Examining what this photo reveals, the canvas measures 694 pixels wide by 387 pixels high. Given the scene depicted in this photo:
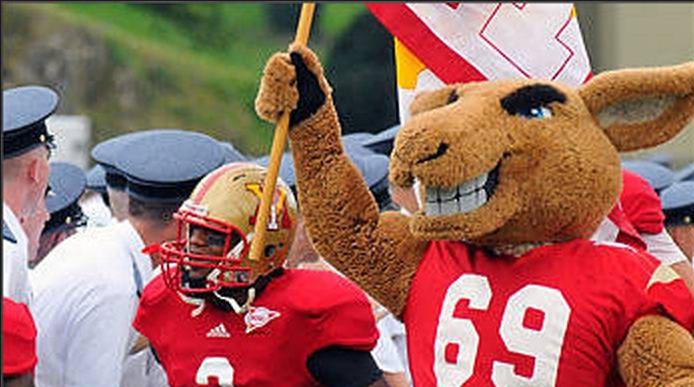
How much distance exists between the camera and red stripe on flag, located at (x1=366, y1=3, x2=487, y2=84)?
4.51m

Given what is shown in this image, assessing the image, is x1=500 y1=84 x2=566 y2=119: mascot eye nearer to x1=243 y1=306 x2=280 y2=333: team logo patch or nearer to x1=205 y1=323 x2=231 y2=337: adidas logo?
x1=243 y1=306 x2=280 y2=333: team logo patch

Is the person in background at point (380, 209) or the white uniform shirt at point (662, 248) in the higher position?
the white uniform shirt at point (662, 248)

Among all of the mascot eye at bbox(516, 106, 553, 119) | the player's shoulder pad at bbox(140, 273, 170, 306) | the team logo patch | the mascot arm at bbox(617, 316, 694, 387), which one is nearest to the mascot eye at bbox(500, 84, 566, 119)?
the mascot eye at bbox(516, 106, 553, 119)

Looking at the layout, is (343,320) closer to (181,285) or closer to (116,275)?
(181,285)

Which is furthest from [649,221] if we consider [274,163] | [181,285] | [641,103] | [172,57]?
[172,57]

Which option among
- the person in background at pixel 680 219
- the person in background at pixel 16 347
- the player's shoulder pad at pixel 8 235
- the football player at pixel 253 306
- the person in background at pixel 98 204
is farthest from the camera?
the person in background at pixel 98 204

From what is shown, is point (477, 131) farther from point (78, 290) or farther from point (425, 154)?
point (78, 290)

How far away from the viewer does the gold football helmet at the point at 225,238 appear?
4.36m

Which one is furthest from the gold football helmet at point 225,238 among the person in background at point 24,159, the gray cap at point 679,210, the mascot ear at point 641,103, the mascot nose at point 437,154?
the gray cap at point 679,210

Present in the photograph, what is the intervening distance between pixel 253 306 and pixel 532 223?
2.86ft

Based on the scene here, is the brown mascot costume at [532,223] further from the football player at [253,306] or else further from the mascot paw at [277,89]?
the football player at [253,306]

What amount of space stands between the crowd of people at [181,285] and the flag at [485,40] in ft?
1.21

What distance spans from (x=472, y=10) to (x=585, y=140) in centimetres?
70

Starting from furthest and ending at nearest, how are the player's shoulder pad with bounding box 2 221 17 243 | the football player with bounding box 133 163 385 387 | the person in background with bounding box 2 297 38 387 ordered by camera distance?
1. the football player with bounding box 133 163 385 387
2. the player's shoulder pad with bounding box 2 221 17 243
3. the person in background with bounding box 2 297 38 387
